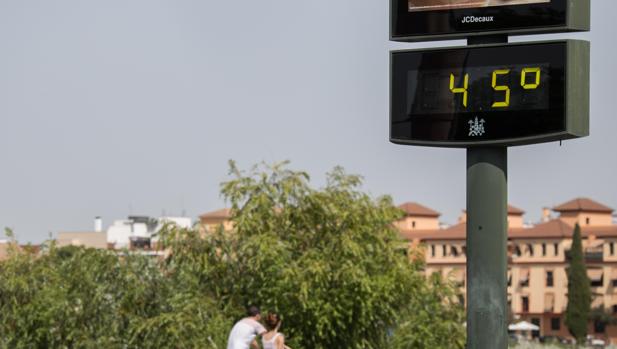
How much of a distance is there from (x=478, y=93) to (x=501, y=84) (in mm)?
135

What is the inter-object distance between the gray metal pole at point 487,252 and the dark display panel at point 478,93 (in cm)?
20

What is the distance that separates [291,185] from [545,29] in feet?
75.9

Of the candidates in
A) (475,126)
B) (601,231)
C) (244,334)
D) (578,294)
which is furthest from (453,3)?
(601,231)


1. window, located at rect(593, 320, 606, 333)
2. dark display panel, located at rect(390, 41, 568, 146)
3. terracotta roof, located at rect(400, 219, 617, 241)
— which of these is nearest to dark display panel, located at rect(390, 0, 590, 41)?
dark display panel, located at rect(390, 41, 568, 146)

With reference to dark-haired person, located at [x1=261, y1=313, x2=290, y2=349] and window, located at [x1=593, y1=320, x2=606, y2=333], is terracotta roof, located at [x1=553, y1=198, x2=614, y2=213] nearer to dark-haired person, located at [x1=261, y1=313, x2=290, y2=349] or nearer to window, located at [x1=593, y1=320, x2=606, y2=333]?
window, located at [x1=593, y1=320, x2=606, y2=333]

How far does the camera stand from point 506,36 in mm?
8250

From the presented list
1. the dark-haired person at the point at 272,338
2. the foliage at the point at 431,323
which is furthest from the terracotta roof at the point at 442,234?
the dark-haired person at the point at 272,338

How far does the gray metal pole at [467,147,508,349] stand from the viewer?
27.1 feet

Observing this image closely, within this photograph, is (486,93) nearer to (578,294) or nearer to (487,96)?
(487,96)

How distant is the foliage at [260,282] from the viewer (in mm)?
29953

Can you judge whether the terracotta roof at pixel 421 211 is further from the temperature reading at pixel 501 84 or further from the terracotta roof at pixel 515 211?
the temperature reading at pixel 501 84

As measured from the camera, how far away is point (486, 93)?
26.9 feet

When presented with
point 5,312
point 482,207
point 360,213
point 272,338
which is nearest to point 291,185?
point 360,213

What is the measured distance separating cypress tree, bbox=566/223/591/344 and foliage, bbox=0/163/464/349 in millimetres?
86003
